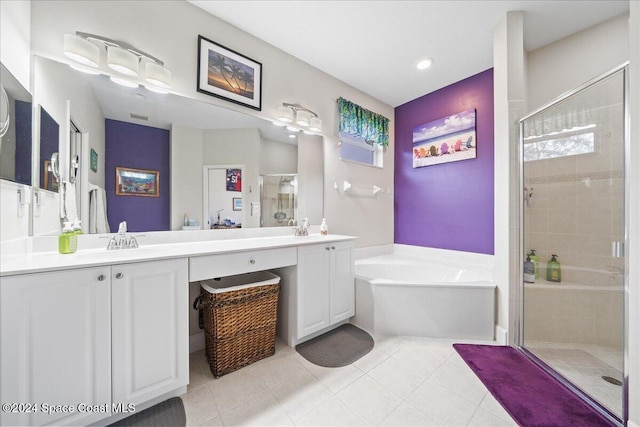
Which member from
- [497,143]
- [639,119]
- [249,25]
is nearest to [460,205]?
[497,143]

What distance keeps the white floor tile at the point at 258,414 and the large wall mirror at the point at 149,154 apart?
120cm

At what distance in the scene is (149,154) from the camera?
1611mm

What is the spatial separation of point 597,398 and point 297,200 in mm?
2386

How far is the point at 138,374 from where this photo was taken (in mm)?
1168

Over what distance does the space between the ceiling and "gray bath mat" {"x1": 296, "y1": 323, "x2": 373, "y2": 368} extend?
103 inches

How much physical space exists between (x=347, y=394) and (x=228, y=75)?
243cm

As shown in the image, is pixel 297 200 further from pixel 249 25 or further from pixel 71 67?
pixel 71 67

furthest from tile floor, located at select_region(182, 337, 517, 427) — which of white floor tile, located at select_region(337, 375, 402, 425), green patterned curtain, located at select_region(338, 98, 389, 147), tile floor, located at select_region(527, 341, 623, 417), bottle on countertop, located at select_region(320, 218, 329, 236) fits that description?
green patterned curtain, located at select_region(338, 98, 389, 147)

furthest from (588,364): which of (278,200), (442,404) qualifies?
A: (278,200)

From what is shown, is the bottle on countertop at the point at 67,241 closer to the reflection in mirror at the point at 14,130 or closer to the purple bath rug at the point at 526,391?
the reflection in mirror at the point at 14,130

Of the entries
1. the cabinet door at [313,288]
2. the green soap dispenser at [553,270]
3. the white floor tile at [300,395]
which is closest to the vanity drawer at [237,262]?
the cabinet door at [313,288]

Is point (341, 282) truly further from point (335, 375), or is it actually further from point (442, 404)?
point (442, 404)

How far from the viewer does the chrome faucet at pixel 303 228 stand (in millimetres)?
2320

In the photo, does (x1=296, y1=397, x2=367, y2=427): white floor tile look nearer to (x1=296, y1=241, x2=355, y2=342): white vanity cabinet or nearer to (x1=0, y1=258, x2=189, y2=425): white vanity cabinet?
(x1=296, y1=241, x2=355, y2=342): white vanity cabinet
